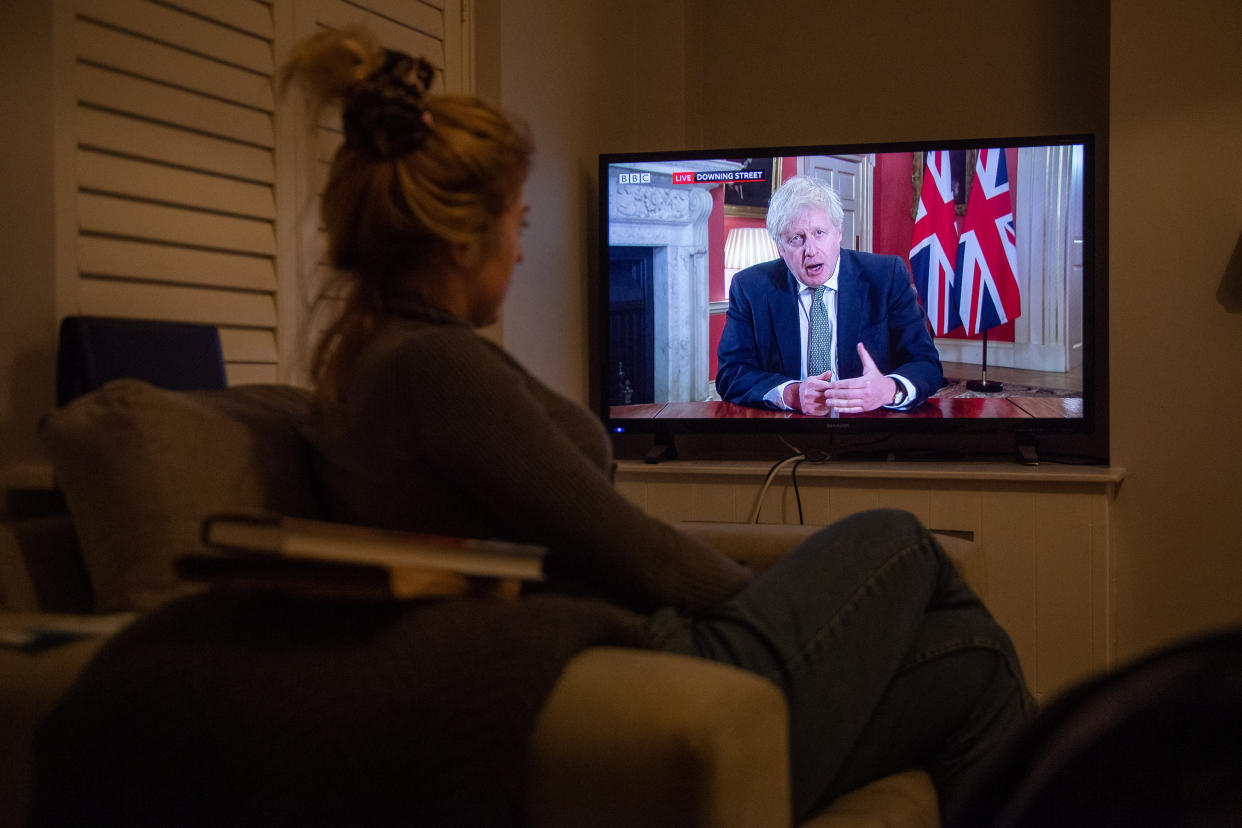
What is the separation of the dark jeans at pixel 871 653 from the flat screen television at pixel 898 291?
1.72 metres

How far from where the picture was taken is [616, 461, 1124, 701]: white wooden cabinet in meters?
2.57

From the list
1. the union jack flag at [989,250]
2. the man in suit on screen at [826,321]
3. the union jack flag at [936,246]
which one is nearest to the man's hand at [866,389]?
the man in suit on screen at [826,321]

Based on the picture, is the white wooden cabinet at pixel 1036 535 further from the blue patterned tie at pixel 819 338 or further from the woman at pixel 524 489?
the woman at pixel 524 489

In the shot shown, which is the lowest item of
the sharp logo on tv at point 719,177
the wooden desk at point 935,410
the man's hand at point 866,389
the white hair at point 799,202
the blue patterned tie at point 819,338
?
the wooden desk at point 935,410

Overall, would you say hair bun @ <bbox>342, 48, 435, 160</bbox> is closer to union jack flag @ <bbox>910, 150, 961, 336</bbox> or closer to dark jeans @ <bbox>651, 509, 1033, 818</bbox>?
dark jeans @ <bbox>651, 509, 1033, 818</bbox>

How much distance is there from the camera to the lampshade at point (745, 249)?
293 centimetres

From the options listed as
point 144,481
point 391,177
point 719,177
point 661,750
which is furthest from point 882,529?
point 719,177

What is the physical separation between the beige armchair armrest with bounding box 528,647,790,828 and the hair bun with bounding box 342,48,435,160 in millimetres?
603

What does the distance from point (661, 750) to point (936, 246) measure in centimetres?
238

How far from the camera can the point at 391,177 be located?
110 centimetres

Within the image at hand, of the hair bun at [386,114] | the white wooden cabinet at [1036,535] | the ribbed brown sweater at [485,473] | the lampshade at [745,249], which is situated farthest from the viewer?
the lampshade at [745,249]

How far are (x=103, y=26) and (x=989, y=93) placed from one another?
245 cm

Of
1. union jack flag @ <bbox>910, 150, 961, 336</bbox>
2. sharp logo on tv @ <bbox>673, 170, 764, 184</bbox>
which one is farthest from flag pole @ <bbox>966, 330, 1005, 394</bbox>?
sharp logo on tv @ <bbox>673, 170, 764, 184</bbox>

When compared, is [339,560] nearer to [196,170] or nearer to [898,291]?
[196,170]
